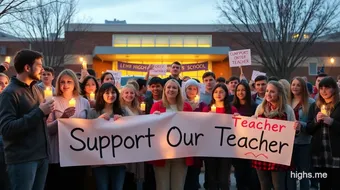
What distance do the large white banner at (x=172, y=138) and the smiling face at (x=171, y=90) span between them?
1.07 ft

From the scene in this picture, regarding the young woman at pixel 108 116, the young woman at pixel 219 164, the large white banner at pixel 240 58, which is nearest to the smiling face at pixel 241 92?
the young woman at pixel 219 164

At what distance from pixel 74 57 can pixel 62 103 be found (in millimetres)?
32379

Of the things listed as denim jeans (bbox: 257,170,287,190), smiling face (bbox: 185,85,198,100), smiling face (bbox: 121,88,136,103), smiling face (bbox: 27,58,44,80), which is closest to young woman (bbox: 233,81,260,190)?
smiling face (bbox: 185,85,198,100)

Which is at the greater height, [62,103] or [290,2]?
[290,2]

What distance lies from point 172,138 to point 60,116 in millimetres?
1679

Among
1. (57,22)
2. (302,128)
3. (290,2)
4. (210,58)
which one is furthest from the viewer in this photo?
(210,58)

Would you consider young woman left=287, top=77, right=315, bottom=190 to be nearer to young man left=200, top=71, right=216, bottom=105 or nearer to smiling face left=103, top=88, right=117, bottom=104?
young man left=200, top=71, right=216, bottom=105

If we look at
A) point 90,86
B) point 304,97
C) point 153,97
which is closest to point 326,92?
point 304,97

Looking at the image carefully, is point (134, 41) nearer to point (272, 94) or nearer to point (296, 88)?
point (296, 88)

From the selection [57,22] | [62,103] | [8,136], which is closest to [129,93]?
[62,103]

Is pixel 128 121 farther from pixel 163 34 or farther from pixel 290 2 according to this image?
pixel 163 34

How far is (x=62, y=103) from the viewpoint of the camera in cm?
558

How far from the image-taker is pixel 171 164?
5754mm

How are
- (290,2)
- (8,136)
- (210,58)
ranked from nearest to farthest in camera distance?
(8,136), (290,2), (210,58)
